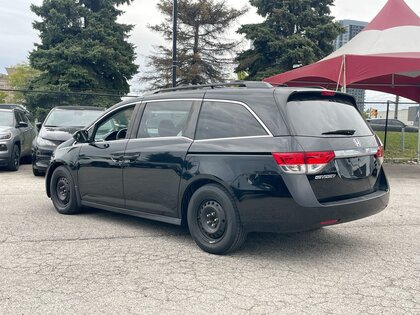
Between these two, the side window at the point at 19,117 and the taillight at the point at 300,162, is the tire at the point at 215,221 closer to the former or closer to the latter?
the taillight at the point at 300,162

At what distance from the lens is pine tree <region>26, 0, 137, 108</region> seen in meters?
22.5

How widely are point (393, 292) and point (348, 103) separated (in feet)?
7.12

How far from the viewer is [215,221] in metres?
4.61

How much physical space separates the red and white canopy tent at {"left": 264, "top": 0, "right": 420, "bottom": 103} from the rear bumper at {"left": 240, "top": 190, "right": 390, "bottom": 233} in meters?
5.92

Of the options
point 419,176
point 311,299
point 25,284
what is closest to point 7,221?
point 25,284

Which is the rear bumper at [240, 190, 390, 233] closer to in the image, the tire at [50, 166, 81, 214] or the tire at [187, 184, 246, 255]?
the tire at [187, 184, 246, 255]

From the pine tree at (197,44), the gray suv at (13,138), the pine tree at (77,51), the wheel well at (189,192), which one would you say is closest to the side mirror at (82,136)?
the wheel well at (189,192)

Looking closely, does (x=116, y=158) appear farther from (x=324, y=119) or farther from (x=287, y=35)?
(x=287, y=35)

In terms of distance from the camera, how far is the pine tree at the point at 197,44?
3111 centimetres

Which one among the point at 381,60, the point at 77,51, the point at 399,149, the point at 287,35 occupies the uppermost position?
the point at 287,35

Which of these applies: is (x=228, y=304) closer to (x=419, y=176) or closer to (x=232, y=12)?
Answer: (x=419, y=176)

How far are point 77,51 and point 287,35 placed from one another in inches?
464

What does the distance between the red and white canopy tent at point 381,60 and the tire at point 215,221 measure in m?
5.76

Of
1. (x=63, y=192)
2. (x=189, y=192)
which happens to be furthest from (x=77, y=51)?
(x=189, y=192)
